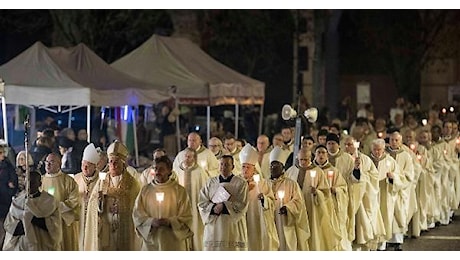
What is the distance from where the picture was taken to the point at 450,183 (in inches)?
577

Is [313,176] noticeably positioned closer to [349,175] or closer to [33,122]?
[349,175]

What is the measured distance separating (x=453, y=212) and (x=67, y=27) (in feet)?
41.6

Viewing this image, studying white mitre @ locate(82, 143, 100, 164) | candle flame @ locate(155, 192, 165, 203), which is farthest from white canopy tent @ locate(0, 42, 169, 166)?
candle flame @ locate(155, 192, 165, 203)

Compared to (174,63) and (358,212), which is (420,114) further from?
(358,212)

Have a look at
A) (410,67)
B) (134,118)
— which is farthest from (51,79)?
(410,67)

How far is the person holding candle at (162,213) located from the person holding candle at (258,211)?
942mm

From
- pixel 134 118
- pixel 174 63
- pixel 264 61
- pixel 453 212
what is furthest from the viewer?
pixel 264 61

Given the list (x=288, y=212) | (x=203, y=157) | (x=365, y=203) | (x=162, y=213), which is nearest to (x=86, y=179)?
(x=162, y=213)

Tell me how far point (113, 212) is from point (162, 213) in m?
0.81

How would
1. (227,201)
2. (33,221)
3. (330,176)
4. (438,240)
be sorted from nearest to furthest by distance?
(33,221) < (227,201) < (330,176) < (438,240)

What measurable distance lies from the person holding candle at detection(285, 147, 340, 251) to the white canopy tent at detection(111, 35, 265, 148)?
717cm

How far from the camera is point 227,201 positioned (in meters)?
9.23

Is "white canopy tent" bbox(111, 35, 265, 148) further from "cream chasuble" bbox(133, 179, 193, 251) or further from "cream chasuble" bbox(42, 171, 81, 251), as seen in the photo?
"cream chasuble" bbox(133, 179, 193, 251)

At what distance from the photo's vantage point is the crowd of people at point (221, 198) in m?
8.96
